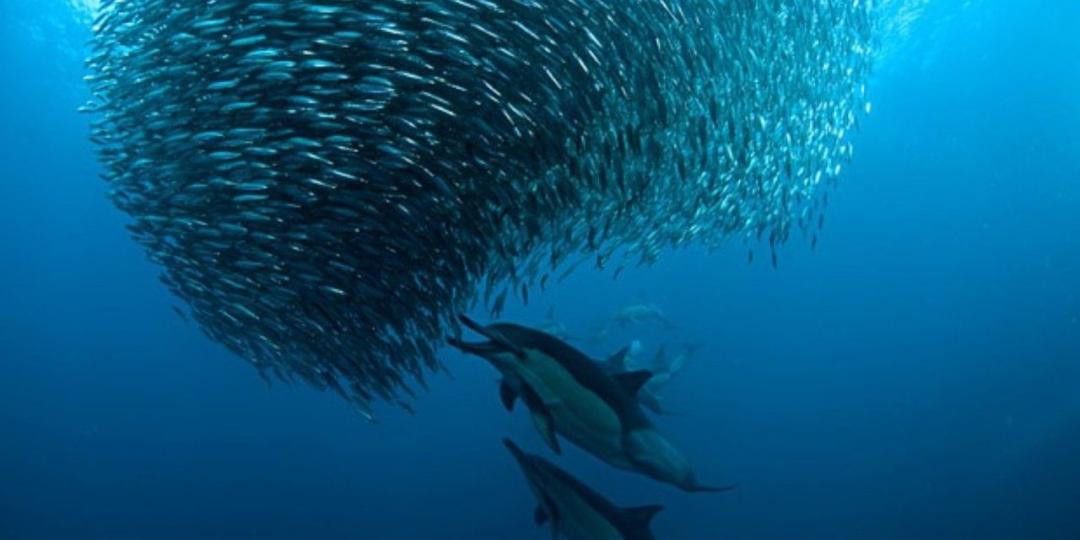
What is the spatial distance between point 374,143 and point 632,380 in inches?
107

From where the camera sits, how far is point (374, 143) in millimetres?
4750

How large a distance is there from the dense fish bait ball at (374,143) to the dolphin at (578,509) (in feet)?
6.88

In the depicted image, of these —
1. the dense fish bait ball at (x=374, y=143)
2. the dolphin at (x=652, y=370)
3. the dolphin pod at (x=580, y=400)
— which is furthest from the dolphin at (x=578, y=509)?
the dense fish bait ball at (x=374, y=143)

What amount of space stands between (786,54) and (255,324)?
5928 mm

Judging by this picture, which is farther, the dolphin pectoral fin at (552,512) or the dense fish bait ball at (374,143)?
the dense fish bait ball at (374,143)

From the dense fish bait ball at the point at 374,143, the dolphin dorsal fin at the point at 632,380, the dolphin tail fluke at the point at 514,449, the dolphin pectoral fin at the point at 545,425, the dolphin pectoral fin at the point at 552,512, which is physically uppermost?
the dense fish bait ball at the point at 374,143

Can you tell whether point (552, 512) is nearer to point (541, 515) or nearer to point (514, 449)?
point (541, 515)

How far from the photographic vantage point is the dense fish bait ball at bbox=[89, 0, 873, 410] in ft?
15.3

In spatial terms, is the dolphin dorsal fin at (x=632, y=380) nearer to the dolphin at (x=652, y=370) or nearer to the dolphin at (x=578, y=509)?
the dolphin at (x=652, y=370)

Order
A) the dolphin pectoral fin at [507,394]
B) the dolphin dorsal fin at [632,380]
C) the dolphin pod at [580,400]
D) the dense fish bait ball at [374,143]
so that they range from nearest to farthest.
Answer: the dolphin pod at [580,400] < the dolphin dorsal fin at [632,380] < the dolphin pectoral fin at [507,394] < the dense fish bait ball at [374,143]

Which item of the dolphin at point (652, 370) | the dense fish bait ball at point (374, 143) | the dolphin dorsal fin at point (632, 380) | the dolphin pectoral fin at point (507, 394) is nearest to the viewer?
the dolphin dorsal fin at point (632, 380)

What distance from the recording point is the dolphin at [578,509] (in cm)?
307

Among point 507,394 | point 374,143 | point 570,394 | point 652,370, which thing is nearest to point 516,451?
point 507,394

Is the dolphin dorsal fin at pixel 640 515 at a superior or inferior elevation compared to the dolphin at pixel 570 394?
inferior
